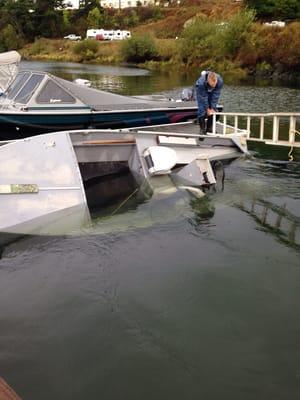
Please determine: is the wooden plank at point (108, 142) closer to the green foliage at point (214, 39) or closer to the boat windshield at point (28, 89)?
the boat windshield at point (28, 89)

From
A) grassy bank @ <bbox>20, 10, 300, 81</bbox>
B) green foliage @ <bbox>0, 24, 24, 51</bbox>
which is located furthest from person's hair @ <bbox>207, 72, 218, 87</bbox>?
green foliage @ <bbox>0, 24, 24, 51</bbox>

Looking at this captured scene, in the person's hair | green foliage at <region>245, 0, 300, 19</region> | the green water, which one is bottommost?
the green water

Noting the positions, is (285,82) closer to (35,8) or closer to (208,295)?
(208,295)

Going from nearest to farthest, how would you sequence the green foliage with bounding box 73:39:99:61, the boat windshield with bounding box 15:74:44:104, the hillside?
the boat windshield with bounding box 15:74:44:104 → the green foliage with bounding box 73:39:99:61 → the hillside

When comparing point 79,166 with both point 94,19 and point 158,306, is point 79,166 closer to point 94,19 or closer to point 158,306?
point 158,306

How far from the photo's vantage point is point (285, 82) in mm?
40625

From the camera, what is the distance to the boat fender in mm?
10633

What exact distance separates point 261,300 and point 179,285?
1.11m

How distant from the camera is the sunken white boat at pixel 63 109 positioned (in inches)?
537

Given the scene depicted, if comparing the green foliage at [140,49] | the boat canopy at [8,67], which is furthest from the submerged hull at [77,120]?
the green foliage at [140,49]

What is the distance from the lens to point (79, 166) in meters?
11.5

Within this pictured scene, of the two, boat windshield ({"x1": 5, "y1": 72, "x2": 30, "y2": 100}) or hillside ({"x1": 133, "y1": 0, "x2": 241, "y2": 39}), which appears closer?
boat windshield ({"x1": 5, "y1": 72, "x2": 30, "y2": 100})

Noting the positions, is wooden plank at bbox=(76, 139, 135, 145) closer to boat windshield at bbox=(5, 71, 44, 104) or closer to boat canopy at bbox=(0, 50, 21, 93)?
boat windshield at bbox=(5, 71, 44, 104)

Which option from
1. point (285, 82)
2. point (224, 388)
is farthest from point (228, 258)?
point (285, 82)
